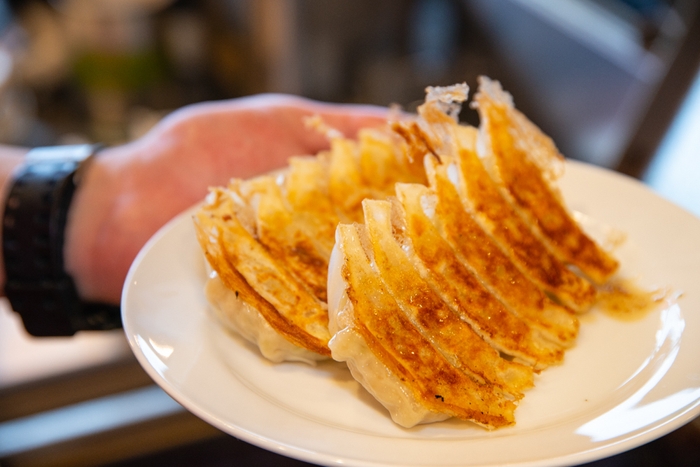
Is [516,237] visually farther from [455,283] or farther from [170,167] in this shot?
[170,167]

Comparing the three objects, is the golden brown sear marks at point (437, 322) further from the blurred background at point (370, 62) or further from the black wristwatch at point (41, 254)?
the blurred background at point (370, 62)

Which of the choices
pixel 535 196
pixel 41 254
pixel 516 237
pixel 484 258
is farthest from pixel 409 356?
pixel 41 254

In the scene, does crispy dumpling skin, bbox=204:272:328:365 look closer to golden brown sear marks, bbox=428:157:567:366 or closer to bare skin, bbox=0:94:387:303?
golden brown sear marks, bbox=428:157:567:366

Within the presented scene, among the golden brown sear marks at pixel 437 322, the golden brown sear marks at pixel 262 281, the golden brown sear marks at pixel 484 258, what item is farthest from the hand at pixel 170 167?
the golden brown sear marks at pixel 437 322

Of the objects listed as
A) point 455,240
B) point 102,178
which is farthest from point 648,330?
point 102,178

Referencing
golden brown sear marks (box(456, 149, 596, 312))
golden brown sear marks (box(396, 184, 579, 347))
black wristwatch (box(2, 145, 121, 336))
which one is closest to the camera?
golden brown sear marks (box(396, 184, 579, 347))

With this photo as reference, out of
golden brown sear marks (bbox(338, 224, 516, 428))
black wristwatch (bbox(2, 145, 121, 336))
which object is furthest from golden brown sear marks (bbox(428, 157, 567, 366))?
black wristwatch (bbox(2, 145, 121, 336))
